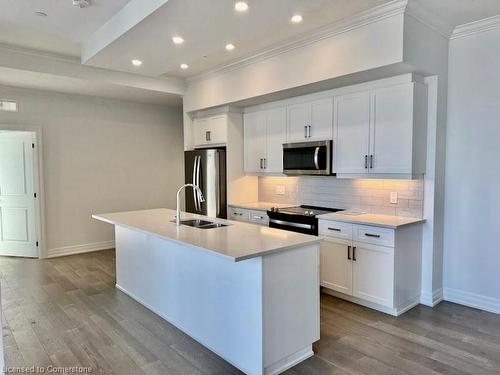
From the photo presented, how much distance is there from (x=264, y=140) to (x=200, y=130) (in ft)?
4.17

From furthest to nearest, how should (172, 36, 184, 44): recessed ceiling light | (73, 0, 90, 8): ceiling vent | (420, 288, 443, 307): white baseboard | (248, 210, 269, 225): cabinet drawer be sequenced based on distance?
1. (248, 210, 269, 225): cabinet drawer
2. (420, 288, 443, 307): white baseboard
3. (172, 36, 184, 44): recessed ceiling light
4. (73, 0, 90, 8): ceiling vent

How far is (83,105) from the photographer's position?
19.6 ft

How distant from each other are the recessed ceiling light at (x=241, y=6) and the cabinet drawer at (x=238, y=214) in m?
2.82

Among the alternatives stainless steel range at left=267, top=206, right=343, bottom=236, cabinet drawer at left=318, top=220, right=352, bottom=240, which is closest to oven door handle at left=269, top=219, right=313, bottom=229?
stainless steel range at left=267, top=206, right=343, bottom=236

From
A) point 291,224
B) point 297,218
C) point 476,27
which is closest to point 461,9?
point 476,27

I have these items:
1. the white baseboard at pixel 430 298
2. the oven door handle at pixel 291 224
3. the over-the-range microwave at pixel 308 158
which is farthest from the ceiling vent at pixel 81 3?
the white baseboard at pixel 430 298

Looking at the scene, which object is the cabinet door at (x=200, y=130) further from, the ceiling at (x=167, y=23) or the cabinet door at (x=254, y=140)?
the ceiling at (x=167, y=23)

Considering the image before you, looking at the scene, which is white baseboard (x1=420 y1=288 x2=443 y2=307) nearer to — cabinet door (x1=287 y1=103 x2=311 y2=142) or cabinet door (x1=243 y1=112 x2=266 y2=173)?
cabinet door (x1=287 y1=103 x2=311 y2=142)

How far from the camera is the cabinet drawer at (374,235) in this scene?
3.43 m

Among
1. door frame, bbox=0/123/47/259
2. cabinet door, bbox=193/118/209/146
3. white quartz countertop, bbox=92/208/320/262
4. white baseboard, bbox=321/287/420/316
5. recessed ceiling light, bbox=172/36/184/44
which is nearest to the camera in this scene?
white quartz countertop, bbox=92/208/320/262

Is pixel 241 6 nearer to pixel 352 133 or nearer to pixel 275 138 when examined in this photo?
pixel 352 133

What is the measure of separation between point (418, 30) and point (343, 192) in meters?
1.97

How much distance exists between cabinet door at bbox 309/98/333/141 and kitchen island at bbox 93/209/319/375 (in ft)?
5.26

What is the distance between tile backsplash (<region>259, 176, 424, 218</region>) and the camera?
3.87m
